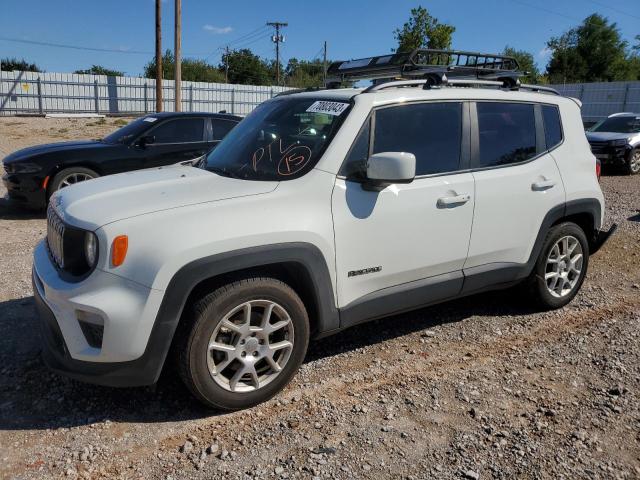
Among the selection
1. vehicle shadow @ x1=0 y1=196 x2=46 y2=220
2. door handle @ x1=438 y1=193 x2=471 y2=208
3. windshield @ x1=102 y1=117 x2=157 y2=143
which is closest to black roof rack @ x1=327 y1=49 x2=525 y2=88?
door handle @ x1=438 y1=193 x2=471 y2=208

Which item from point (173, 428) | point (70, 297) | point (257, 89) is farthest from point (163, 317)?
point (257, 89)

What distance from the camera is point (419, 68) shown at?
4652 millimetres

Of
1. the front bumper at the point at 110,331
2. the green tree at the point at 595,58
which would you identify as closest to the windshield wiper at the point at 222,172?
the front bumper at the point at 110,331

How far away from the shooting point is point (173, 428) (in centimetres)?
302

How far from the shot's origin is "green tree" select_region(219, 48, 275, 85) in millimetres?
75375

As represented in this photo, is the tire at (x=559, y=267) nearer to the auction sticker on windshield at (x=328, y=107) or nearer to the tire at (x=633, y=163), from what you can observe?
the auction sticker on windshield at (x=328, y=107)

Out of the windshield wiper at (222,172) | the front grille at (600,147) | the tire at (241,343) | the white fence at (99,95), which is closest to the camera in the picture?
the tire at (241,343)

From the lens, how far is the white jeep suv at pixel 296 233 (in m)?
2.79

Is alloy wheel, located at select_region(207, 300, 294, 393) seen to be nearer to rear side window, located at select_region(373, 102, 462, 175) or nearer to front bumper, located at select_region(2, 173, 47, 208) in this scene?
Answer: rear side window, located at select_region(373, 102, 462, 175)

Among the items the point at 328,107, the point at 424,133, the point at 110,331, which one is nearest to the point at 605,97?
the point at 424,133

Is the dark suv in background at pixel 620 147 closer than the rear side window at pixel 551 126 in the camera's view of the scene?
No

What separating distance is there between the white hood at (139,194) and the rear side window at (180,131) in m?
5.09

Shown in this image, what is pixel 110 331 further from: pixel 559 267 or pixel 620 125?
pixel 620 125

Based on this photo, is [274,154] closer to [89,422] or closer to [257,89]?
[89,422]
